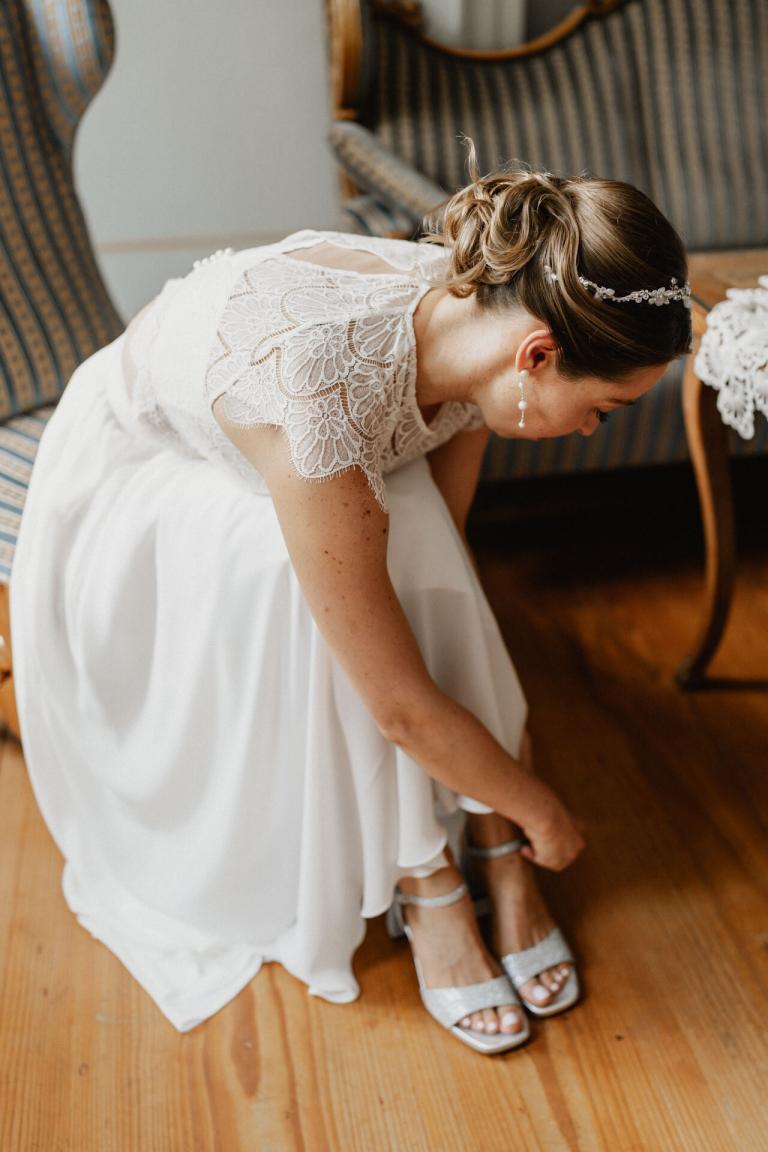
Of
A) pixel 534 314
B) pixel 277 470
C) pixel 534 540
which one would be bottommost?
pixel 534 540

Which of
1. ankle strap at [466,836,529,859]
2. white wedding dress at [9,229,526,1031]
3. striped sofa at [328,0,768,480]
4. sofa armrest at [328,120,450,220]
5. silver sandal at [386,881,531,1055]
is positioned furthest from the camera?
striped sofa at [328,0,768,480]

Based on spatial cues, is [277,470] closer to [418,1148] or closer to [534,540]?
[418,1148]

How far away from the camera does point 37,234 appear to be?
5.11 ft

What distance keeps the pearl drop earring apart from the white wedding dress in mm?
114

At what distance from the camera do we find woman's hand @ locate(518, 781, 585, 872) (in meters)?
1.19

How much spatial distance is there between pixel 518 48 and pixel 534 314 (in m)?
1.47

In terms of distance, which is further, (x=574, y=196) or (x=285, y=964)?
(x=285, y=964)

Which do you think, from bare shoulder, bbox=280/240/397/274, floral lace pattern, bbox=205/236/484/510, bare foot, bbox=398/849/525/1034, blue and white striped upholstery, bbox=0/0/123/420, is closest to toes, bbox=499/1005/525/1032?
bare foot, bbox=398/849/525/1034

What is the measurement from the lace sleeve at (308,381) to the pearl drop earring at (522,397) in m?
0.14

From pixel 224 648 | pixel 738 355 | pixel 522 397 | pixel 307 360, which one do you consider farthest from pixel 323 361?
pixel 738 355

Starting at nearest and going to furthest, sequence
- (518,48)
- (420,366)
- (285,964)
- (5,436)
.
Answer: (420,366) < (285,964) < (5,436) < (518,48)

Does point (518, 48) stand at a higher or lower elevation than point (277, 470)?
higher

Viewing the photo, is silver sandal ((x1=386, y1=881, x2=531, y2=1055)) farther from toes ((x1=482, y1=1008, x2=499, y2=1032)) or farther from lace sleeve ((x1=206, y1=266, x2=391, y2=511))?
lace sleeve ((x1=206, y1=266, x2=391, y2=511))

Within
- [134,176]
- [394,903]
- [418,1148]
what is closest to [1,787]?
[394,903]
